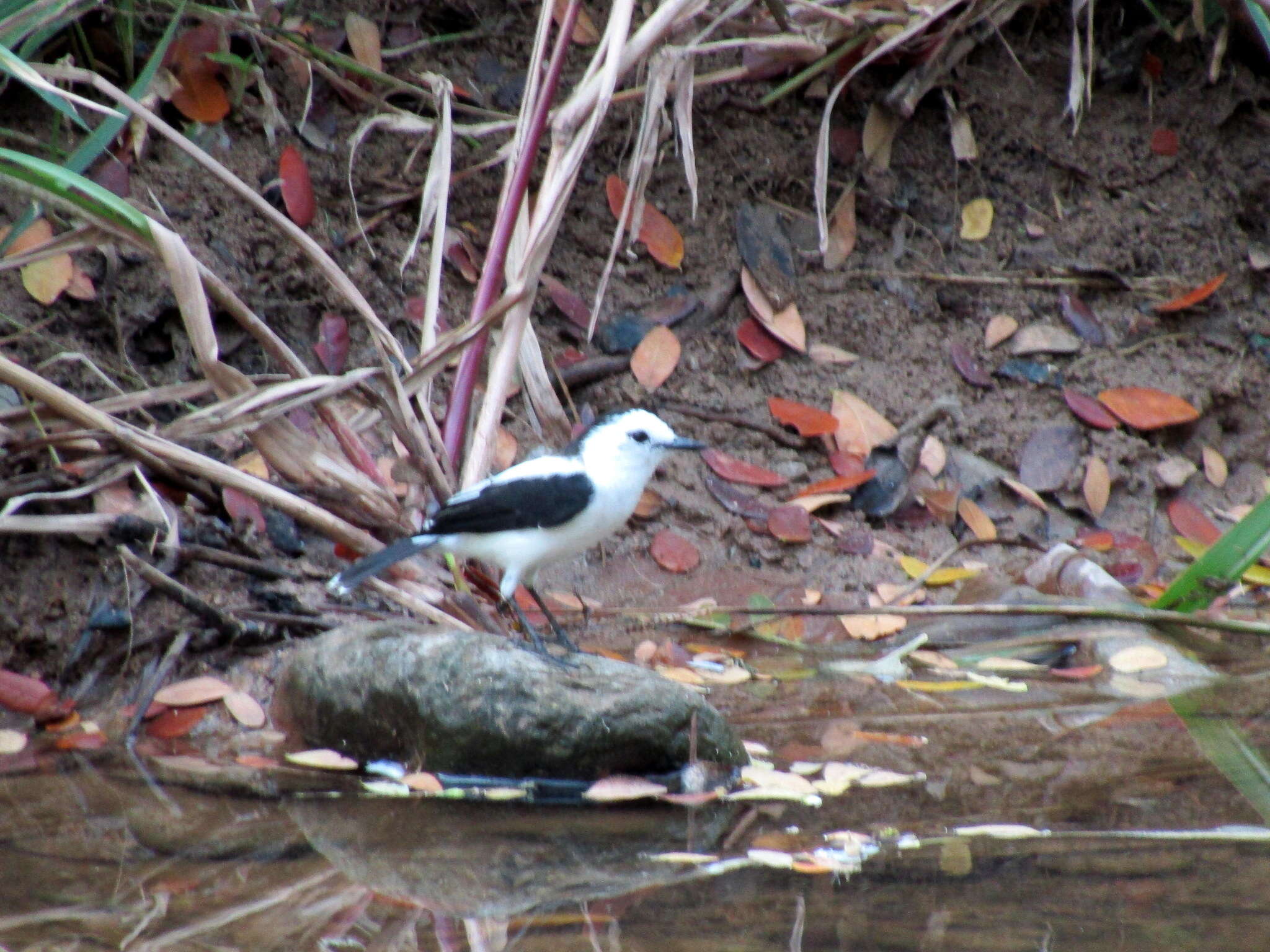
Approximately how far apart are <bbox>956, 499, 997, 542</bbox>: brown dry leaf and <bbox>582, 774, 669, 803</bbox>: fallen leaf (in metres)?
2.51

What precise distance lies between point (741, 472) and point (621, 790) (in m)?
2.37

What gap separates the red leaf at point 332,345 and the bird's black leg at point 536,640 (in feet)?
4.79

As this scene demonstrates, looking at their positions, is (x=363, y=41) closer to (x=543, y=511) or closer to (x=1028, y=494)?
(x=543, y=511)

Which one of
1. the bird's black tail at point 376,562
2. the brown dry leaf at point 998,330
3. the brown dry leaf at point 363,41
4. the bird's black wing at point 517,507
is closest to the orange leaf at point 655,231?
the brown dry leaf at point 363,41

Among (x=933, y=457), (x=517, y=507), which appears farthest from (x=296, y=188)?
(x=933, y=457)

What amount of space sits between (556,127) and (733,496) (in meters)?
1.55

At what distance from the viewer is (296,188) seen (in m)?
5.15

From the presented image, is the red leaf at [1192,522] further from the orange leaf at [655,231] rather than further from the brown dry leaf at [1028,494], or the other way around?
the orange leaf at [655,231]

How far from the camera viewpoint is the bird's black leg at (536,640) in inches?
127

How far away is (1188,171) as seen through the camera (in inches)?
230

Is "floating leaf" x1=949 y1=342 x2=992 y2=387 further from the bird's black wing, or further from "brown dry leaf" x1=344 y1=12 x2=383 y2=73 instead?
"brown dry leaf" x1=344 y1=12 x2=383 y2=73

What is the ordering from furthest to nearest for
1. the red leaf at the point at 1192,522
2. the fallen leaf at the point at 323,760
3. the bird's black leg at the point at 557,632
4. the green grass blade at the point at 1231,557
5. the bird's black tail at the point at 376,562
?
the red leaf at the point at 1192,522 → the green grass blade at the point at 1231,557 → the bird's black leg at the point at 557,632 → the bird's black tail at the point at 376,562 → the fallen leaf at the point at 323,760

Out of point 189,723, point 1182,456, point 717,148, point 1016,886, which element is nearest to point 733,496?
point 717,148

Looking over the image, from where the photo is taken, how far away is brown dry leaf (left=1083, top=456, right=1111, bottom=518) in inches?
210
